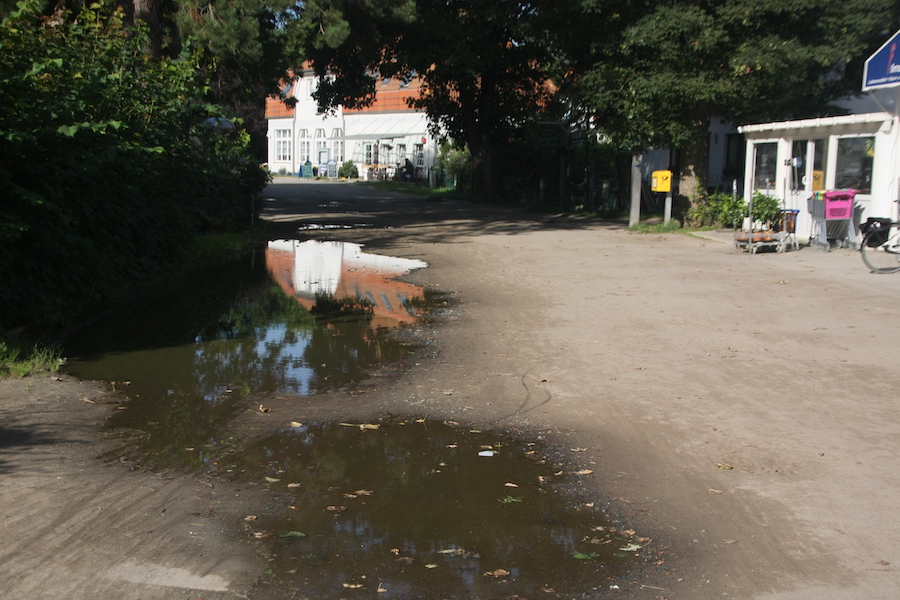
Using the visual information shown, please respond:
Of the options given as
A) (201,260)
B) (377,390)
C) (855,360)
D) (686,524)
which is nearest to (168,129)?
(201,260)

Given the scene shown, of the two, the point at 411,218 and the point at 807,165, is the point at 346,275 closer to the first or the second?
the point at 807,165

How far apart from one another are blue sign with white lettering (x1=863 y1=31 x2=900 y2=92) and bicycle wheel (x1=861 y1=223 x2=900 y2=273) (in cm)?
292

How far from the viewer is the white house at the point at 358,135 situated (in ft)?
197

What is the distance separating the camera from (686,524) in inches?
182

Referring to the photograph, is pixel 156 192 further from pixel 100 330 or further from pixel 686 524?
pixel 686 524

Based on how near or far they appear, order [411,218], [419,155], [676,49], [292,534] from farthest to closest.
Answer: [419,155]
[411,218]
[676,49]
[292,534]

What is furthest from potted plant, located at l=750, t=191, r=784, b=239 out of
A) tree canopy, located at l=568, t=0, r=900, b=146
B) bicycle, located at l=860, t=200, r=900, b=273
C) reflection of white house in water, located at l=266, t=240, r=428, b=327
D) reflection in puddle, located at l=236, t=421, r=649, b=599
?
reflection in puddle, located at l=236, t=421, r=649, b=599

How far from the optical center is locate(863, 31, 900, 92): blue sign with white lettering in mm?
15859

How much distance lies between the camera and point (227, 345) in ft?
30.1

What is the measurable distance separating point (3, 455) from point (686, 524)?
13.6 ft

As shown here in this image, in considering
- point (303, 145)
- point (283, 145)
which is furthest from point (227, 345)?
point (283, 145)

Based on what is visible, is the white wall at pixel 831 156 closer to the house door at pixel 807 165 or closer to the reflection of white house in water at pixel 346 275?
the house door at pixel 807 165

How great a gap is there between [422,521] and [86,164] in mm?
6075

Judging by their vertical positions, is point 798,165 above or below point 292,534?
above
